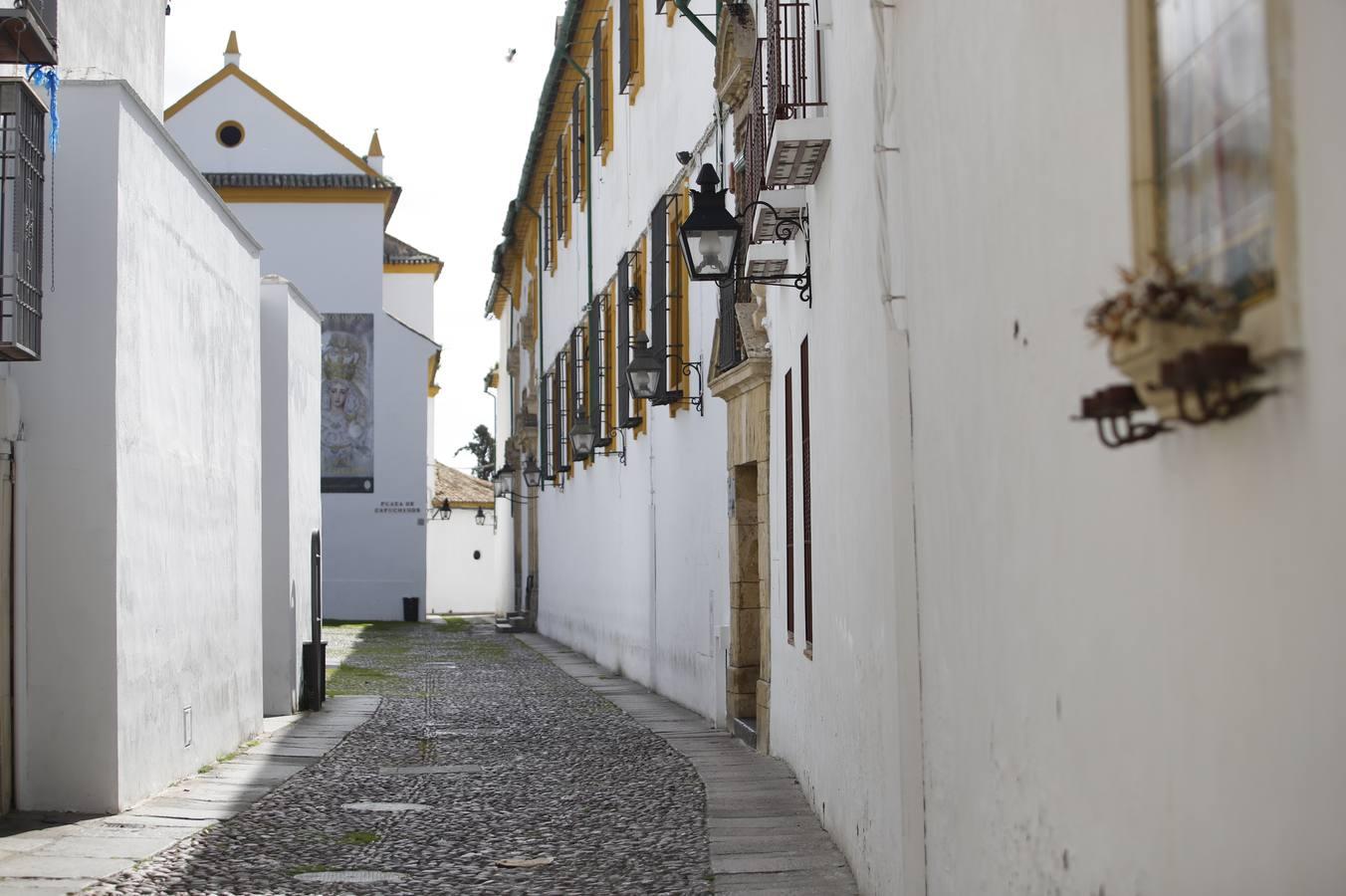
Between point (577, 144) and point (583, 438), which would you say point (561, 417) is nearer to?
point (577, 144)

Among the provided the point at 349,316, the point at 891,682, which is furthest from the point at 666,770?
the point at 349,316

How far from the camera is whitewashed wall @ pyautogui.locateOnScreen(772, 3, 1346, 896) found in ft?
7.23

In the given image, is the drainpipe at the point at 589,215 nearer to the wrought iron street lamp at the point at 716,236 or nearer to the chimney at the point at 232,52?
the wrought iron street lamp at the point at 716,236

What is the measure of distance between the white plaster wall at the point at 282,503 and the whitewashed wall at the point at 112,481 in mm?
3685

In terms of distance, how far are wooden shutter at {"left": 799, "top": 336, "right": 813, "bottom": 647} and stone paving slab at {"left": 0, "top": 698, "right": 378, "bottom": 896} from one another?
11.2ft

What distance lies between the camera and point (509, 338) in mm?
39875

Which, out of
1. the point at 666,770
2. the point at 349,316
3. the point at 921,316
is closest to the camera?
the point at 921,316

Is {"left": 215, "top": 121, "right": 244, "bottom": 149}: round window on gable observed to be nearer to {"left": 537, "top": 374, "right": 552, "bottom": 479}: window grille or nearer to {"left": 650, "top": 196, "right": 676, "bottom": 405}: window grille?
{"left": 537, "top": 374, "right": 552, "bottom": 479}: window grille

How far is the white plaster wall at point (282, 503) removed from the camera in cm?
1422

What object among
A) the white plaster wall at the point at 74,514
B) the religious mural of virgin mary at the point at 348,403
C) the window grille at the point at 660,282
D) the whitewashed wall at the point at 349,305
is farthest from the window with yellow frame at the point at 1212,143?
the religious mural of virgin mary at the point at 348,403

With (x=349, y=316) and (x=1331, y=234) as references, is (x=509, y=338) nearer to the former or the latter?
(x=349, y=316)

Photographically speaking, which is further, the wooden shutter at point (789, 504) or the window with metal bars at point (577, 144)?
the window with metal bars at point (577, 144)

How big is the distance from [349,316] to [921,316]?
103ft

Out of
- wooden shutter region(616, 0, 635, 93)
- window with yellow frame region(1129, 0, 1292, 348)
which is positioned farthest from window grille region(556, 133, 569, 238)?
window with yellow frame region(1129, 0, 1292, 348)
